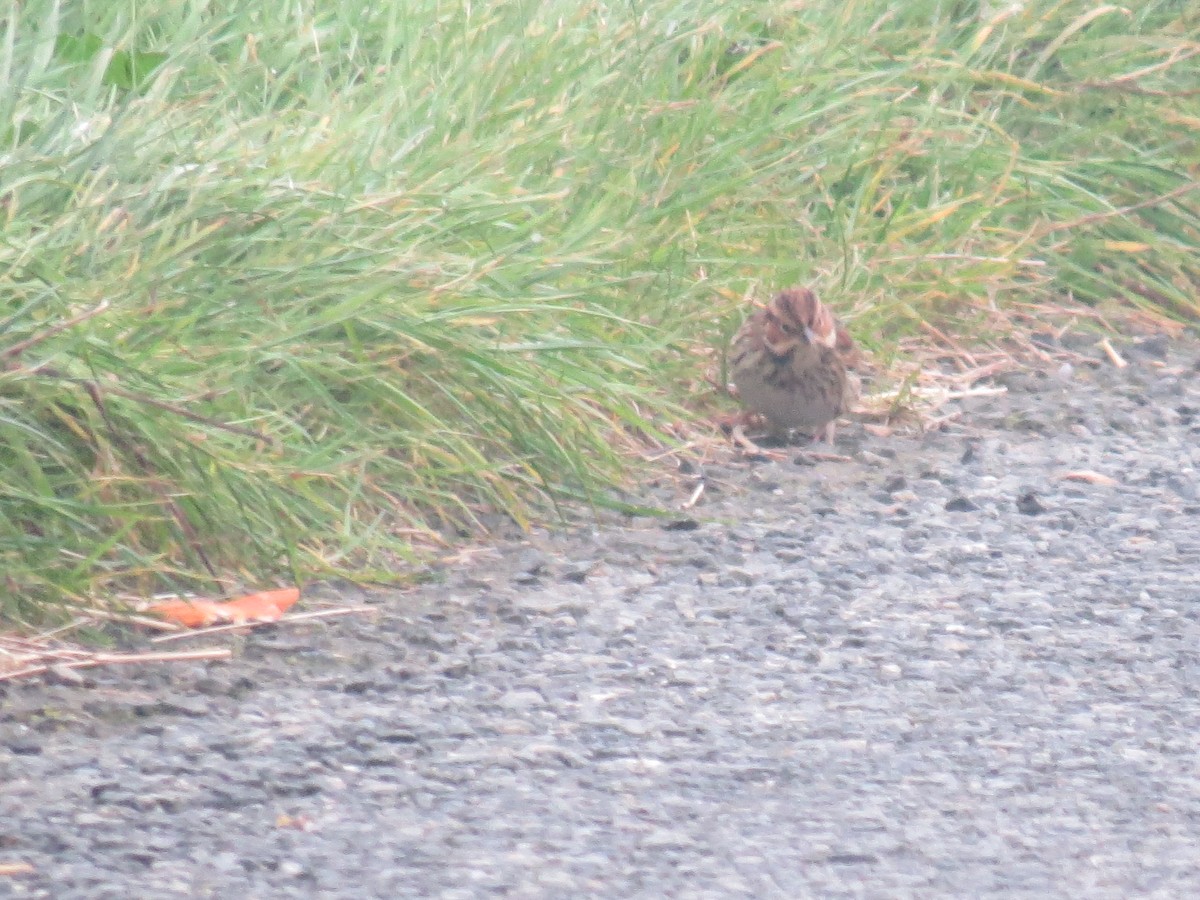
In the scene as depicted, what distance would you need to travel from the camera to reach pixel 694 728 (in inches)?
155

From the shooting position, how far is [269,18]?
21.3ft

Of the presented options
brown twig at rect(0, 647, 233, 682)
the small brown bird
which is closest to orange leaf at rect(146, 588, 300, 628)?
brown twig at rect(0, 647, 233, 682)

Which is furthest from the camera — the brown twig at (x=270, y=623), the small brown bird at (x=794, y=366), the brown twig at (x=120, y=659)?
the small brown bird at (x=794, y=366)

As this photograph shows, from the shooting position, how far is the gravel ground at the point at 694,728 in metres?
3.32

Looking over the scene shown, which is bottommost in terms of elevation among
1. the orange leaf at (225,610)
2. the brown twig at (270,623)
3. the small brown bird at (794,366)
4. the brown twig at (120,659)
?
the brown twig at (120,659)

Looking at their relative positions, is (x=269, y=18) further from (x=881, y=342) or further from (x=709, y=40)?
(x=881, y=342)

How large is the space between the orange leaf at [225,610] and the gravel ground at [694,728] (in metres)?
0.06

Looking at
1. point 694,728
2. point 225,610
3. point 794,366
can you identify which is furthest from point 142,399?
point 794,366

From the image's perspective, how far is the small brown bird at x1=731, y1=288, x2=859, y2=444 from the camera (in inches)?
226

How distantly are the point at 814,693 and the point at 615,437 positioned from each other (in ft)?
5.20

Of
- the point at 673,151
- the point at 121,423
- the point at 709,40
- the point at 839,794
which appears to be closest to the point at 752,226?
the point at 673,151

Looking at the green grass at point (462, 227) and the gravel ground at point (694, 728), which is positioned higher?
the green grass at point (462, 227)

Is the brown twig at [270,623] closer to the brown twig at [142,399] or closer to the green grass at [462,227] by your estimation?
the green grass at [462,227]

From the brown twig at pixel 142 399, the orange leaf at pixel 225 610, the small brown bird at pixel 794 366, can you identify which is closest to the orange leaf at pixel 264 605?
the orange leaf at pixel 225 610
